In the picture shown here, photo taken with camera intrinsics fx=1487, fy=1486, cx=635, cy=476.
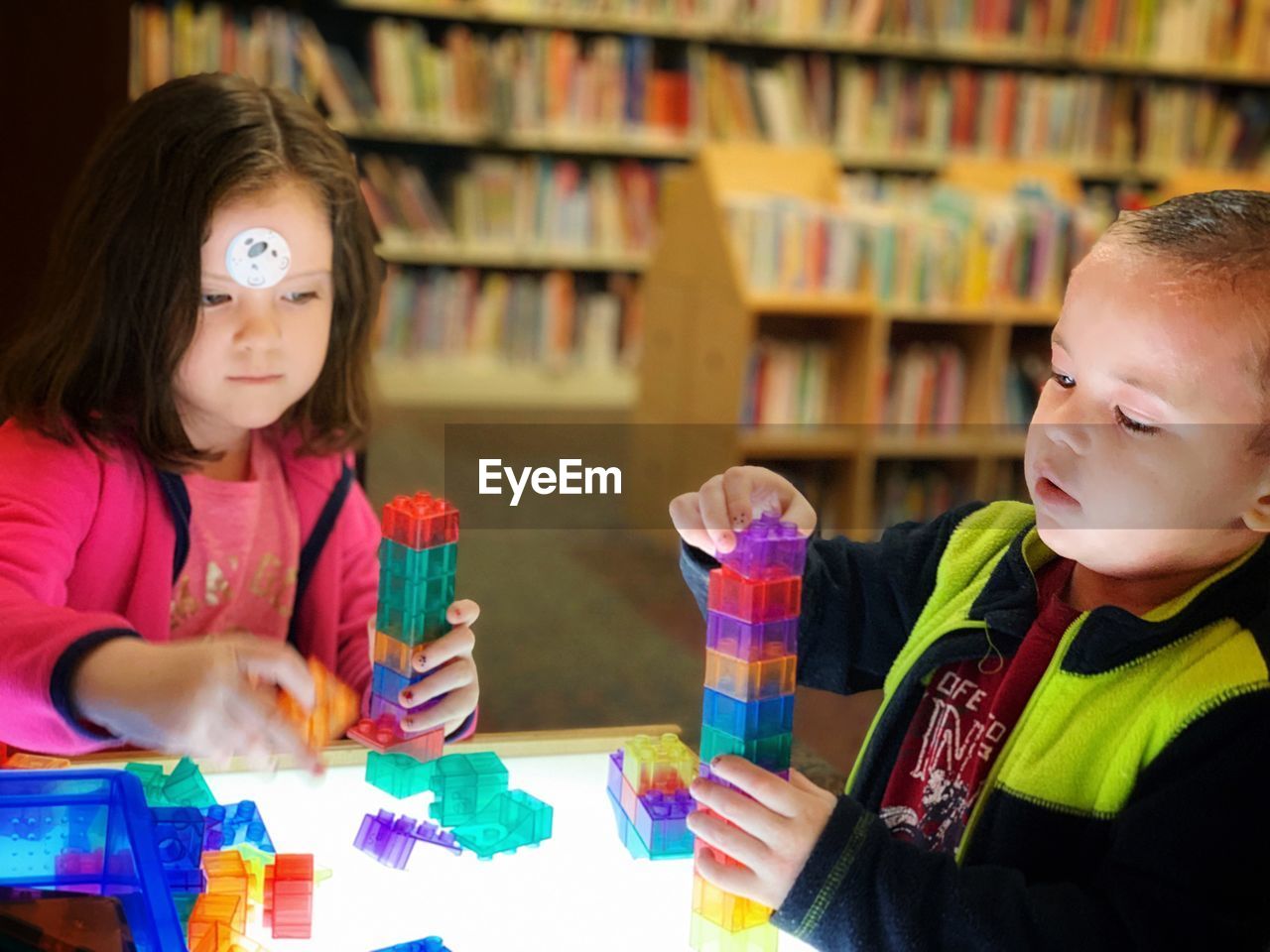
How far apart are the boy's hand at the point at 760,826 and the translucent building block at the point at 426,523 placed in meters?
0.19

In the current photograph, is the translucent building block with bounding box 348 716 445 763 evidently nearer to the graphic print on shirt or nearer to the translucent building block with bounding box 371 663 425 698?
the translucent building block with bounding box 371 663 425 698

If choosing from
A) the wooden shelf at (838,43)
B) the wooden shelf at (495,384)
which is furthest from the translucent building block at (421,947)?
the wooden shelf at (838,43)

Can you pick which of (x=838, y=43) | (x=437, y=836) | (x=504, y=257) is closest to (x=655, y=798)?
(x=437, y=836)

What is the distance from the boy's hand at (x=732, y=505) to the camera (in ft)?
2.63

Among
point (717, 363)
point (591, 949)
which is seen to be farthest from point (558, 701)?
point (591, 949)

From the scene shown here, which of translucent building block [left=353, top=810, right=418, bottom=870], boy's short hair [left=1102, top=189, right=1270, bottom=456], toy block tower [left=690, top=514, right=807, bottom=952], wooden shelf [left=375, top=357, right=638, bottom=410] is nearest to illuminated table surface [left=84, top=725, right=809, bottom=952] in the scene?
translucent building block [left=353, top=810, right=418, bottom=870]

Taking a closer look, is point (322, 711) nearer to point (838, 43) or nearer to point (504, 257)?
point (504, 257)

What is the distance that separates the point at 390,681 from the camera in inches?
33.7

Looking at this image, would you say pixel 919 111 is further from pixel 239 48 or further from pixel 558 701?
pixel 558 701

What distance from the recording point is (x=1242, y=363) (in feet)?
2.38

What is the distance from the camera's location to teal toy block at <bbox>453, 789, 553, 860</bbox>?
0.89 metres

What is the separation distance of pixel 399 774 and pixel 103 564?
1.42 ft

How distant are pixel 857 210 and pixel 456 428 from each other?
3365mm

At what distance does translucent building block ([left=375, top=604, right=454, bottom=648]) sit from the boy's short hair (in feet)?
1.38
